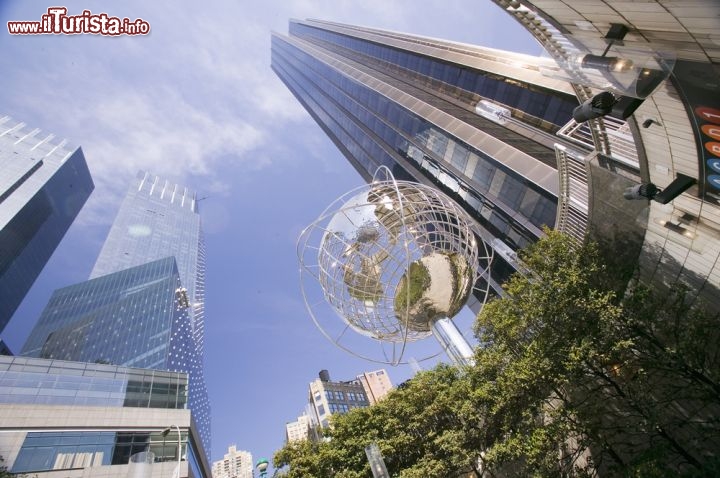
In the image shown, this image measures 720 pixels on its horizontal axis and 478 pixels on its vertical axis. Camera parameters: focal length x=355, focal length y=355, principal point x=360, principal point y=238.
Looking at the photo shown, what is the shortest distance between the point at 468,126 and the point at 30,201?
9585 centimetres

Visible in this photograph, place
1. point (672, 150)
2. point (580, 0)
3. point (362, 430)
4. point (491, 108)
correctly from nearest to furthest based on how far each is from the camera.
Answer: point (580, 0), point (672, 150), point (362, 430), point (491, 108)

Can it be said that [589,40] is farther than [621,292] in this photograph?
No

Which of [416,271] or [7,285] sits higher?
[7,285]

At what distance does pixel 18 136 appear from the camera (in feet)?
297

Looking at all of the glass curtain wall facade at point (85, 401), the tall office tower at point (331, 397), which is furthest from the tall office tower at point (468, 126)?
the tall office tower at point (331, 397)

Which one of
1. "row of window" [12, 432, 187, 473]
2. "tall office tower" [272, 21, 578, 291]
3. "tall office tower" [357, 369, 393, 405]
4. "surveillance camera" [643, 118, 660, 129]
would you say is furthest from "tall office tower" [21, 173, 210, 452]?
"surveillance camera" [643, 118, 660, 129]

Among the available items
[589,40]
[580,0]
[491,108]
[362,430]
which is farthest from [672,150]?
[491,108]

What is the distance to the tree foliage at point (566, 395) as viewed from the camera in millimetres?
8805

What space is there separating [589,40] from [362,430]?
51.1 ft

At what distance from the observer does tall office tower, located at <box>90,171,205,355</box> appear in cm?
9519

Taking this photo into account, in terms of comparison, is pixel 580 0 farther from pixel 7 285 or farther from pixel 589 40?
pixel 7 285

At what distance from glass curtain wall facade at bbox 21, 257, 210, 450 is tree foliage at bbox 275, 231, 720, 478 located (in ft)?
158

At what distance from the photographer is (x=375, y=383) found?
260 feet

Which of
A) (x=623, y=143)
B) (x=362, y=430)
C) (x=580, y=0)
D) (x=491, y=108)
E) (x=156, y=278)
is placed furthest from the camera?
(x=156, y=278)
